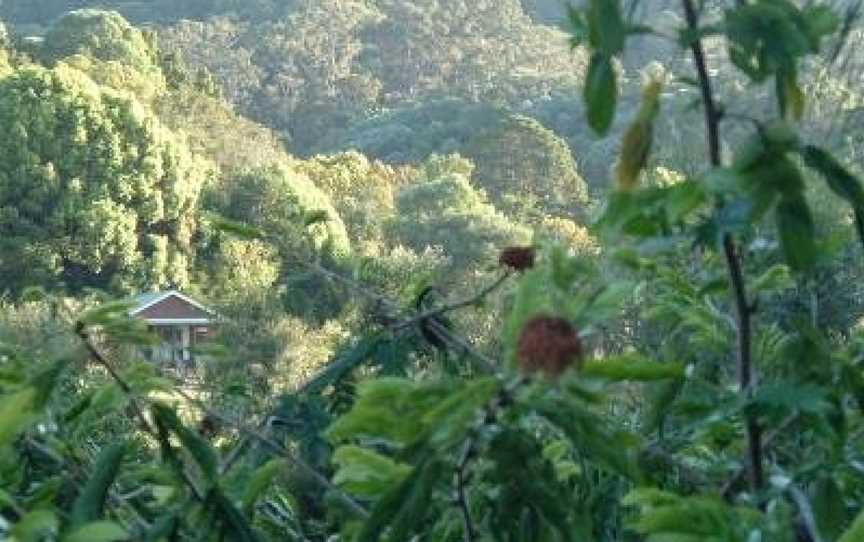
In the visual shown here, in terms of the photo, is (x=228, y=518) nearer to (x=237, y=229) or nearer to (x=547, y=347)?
(x=237, y=229)

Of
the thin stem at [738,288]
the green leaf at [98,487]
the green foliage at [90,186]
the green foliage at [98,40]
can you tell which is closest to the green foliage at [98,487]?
the green leaf at [98,487]

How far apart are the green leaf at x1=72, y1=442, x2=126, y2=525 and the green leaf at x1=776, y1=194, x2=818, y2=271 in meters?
0.67

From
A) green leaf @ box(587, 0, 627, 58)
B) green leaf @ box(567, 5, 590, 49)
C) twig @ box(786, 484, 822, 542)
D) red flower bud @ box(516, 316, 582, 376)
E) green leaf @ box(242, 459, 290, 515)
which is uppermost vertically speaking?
green leaf @ box(587, 0, 627, 58)

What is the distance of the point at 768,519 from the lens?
1471 millimetres

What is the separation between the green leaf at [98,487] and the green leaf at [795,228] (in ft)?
2.21

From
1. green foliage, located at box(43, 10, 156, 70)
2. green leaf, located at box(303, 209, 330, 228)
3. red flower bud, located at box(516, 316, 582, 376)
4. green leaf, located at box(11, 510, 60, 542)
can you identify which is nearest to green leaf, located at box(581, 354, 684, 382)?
red flower bud, located at box(516, 316, 582, 376)

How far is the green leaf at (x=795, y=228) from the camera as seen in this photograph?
1389 mm

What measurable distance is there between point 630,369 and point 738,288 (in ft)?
0.49

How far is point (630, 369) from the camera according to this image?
1.44 m

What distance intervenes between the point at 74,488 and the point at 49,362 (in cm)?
34

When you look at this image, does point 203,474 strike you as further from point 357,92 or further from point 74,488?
point 357,92

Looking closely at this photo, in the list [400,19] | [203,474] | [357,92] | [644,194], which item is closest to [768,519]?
[644,194]

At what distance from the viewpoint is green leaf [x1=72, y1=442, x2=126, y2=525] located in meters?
1.57

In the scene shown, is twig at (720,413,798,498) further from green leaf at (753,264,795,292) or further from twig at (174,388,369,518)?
twig at (174,388,369,518)
